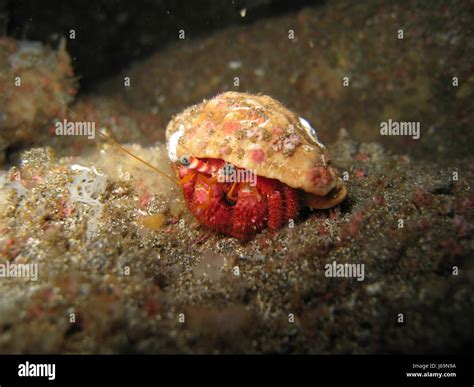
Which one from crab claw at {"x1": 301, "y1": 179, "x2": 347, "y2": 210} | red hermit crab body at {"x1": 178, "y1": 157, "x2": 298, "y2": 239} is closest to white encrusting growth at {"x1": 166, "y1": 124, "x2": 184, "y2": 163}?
red hermit crab body at {"x1": 178, "y1": 157, "x2": 298, "y2": 239}

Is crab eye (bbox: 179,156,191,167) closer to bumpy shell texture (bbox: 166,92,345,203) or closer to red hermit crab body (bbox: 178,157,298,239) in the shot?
red hermit crab body (bbox: 178,157,298,239)

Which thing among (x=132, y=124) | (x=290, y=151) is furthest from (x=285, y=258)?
(x=132, y=124)

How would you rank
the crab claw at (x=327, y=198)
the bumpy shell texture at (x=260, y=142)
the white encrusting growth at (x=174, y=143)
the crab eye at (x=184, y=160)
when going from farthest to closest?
1. the white encrusting growth at (x=174, y=143)
2. the crab claw at (x=327, y=198)
3. the crab eye at (x=184, y=160)
4. the bumpy shell texture at (x=260, y=142)

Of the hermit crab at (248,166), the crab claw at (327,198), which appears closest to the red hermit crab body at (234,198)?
the hermit crab at (248,166)

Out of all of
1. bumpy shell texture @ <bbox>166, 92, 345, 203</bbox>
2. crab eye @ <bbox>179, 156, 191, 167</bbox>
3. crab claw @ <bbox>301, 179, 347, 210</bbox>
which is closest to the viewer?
bumpy shell texture @ <bbox>166, 92, 345, 203</bbox>

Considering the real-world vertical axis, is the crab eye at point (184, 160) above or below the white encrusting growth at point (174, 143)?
below

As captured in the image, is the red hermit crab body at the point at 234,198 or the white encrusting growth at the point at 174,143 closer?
the red hermit crab body at the point at 234,198

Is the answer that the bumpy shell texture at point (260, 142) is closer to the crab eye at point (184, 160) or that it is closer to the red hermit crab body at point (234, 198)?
the crab eye at point (184, 160)
